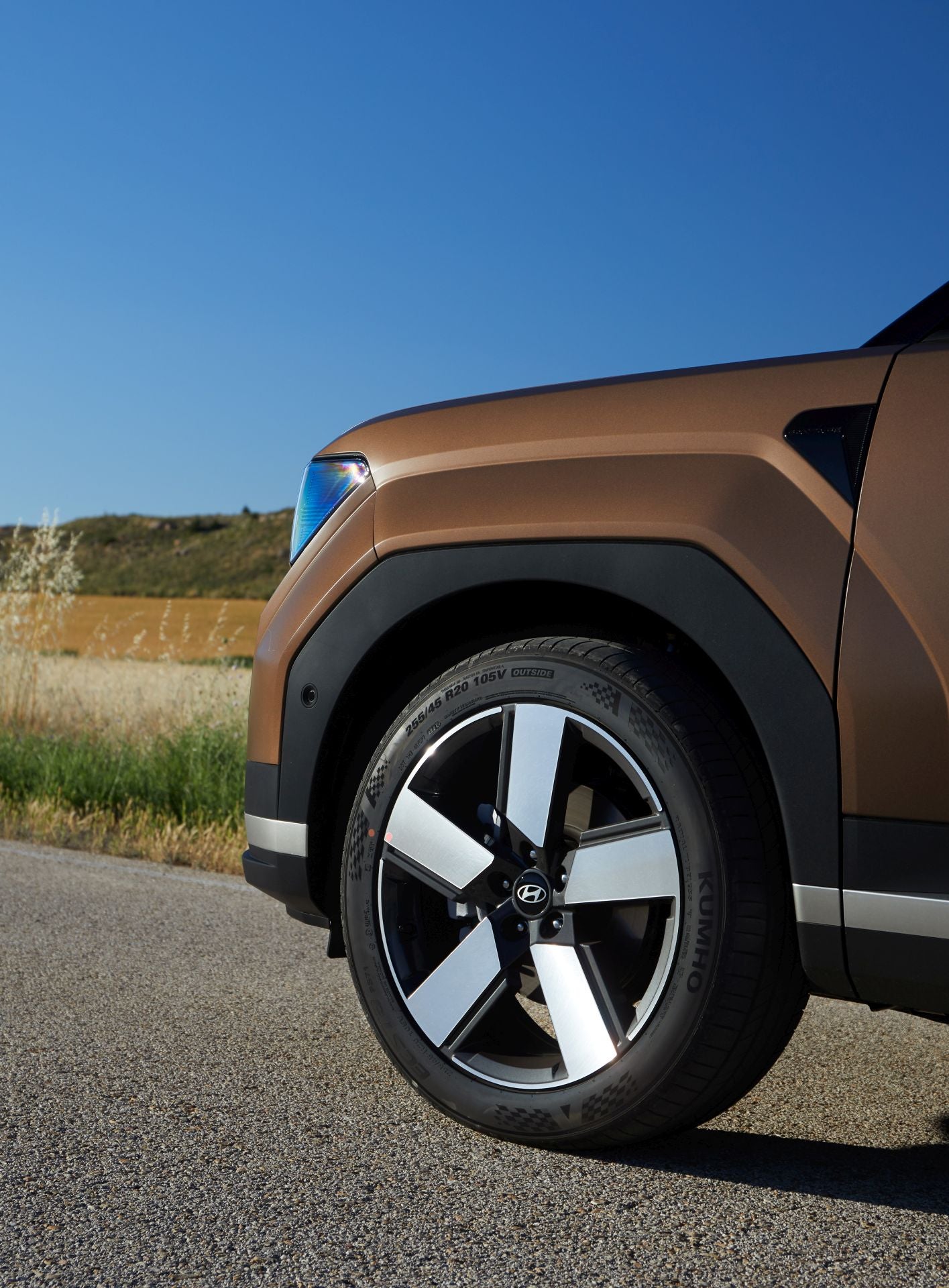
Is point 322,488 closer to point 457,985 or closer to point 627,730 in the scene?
point 627,730

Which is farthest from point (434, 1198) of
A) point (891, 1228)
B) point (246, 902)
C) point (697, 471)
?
point (246, 902)

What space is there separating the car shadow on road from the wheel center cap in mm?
500

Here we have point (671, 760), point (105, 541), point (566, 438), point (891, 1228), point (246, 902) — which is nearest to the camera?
point (891, 1228)

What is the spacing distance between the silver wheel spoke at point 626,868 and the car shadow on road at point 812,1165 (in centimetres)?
53

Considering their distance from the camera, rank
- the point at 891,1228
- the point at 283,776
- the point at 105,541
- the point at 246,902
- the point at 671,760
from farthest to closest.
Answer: the point at 105,541 → the point at 246,902 → the point at 283,776 → the point at 671,760 → the point at 891,1228

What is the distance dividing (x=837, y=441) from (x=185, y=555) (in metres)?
90.5

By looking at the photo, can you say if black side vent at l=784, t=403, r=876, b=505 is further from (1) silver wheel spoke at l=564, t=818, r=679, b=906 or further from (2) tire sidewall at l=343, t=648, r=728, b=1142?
(1) silver wheel spoke at l=564, t=818, r=679, b=906

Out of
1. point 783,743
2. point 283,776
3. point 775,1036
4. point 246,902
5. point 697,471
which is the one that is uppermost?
point 697,471

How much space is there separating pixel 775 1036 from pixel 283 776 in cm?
120

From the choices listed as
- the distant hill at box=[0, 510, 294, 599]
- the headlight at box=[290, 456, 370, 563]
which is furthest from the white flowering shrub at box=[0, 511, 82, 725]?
the distant hill at box=[0, 510, 294, 599]

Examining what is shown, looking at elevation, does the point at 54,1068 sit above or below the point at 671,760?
below

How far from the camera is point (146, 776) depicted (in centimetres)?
743

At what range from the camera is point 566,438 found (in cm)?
251

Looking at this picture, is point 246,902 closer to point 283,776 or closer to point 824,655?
point 283,776
